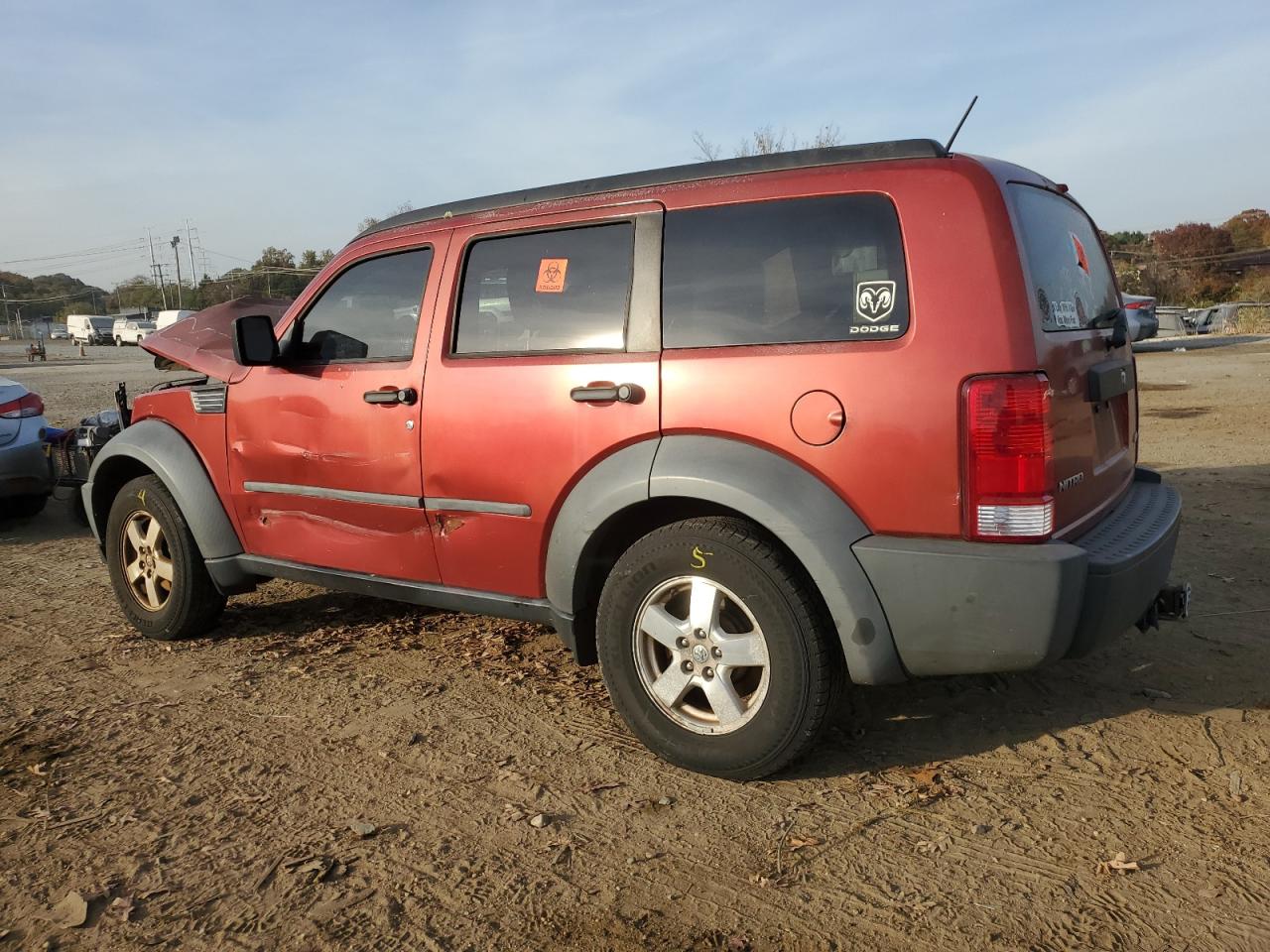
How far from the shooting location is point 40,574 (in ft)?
20.1

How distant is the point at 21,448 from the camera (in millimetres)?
7273

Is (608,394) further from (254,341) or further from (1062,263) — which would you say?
(254,341)

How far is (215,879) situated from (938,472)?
230cm

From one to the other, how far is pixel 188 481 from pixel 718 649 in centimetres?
279

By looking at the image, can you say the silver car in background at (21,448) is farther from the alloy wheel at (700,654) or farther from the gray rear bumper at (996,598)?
the gray rear bumper at (996,598)

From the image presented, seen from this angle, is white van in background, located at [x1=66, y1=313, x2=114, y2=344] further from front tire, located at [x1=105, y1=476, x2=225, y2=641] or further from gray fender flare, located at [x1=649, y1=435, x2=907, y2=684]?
gray fender flare, located at [x1=649, y1=435, x2=907, y2=684]

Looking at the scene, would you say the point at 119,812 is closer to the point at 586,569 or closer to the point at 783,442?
the point at 586,569

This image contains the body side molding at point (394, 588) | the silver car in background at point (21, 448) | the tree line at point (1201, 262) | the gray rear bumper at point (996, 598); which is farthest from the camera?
the tree line at point (1201, 262)

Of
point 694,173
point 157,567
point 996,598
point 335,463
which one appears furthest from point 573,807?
point 157,567

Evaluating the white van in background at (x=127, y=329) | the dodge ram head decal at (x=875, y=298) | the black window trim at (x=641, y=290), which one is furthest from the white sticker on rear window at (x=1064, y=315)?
the white van in background at (x=127, y=329)

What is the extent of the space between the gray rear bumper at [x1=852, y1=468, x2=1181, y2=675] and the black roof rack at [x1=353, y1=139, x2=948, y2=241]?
3.89 ft

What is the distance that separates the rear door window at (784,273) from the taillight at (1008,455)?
0.34 metres

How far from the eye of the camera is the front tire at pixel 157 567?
14.9 ft

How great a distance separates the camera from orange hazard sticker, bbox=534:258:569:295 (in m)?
3.53
